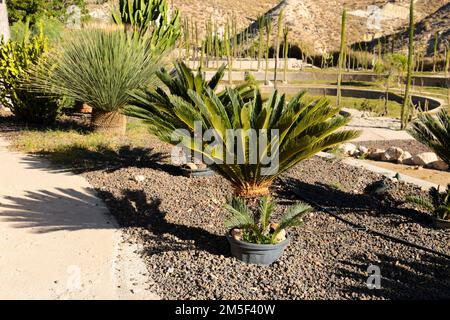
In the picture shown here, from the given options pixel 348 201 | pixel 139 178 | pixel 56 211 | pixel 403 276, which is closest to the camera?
pixel 403 276

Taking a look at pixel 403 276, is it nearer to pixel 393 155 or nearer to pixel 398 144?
pixel 393 155

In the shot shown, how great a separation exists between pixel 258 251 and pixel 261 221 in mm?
321

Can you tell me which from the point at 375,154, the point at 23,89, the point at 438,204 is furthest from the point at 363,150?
the point at 23,89

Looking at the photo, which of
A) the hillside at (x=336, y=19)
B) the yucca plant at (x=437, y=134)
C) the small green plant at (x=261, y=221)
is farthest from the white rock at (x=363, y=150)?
the hillside at (x=336, y=19)

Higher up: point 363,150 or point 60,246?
point 363,150

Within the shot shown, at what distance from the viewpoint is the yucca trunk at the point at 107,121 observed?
932cm

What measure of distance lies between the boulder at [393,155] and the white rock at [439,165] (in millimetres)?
548

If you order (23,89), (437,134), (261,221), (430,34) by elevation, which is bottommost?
(261,221)

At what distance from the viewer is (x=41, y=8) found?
75.0 feet

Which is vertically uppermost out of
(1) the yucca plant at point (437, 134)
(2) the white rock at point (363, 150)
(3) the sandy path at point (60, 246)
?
(1) the yucca plant at point (437, 134)

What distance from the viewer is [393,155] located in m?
9.08

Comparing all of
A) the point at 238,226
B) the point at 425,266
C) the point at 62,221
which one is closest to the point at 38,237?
the point at 62,221

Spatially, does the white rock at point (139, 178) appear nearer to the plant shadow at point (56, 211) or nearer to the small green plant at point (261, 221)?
the plant shadow at point (56, 211)

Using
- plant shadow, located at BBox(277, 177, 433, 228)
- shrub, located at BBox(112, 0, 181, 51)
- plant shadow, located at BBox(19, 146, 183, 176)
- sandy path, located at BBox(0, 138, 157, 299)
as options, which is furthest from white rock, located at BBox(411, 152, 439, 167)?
shrub, located at BBox(112, 0, 181, 51)
